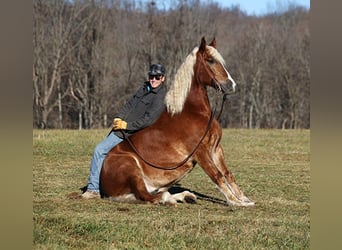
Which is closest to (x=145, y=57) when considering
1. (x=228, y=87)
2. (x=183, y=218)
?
(x=228, y=87)

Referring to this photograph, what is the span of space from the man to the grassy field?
1.20 ft

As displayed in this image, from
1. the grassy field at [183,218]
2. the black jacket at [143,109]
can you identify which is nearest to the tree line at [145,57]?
the grassy field at [183,218]

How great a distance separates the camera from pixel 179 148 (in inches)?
251

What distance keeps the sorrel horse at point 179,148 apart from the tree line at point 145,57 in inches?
1003

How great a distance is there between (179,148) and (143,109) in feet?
2.54

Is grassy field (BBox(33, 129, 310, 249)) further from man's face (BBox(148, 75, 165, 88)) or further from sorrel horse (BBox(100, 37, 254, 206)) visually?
man's face (BBox(148, 75, 165, 88))

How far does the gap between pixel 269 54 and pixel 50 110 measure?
637 inches

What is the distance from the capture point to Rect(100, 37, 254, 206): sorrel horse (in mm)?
6246

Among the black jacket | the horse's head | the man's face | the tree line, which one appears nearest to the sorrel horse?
the horse's head
